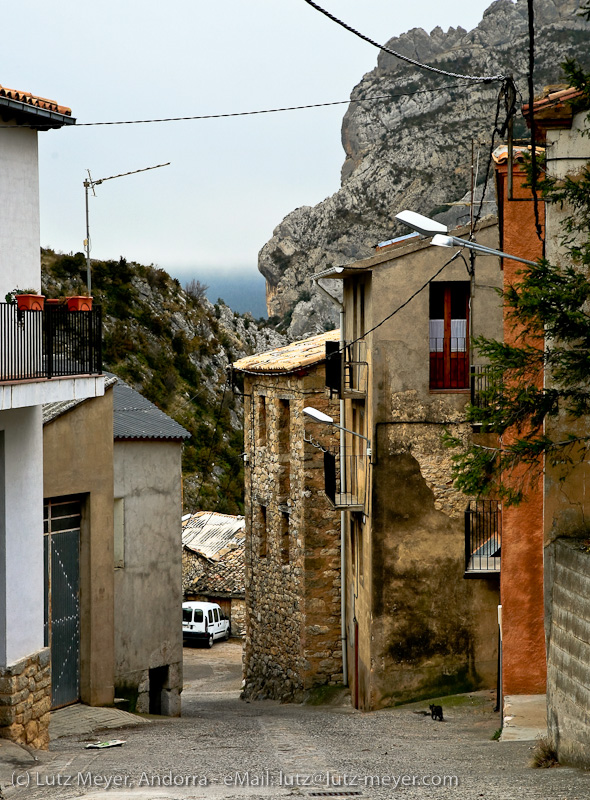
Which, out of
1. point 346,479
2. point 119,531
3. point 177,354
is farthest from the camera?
point 177,354

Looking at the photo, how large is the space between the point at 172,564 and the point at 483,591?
5.99m

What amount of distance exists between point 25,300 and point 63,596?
A: 6.02m

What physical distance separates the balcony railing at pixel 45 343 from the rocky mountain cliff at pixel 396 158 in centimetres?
6188

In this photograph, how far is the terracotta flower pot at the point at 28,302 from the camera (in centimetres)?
1209

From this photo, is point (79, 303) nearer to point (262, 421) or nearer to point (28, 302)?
point (28, 302)

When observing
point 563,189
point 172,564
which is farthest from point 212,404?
point 563,189

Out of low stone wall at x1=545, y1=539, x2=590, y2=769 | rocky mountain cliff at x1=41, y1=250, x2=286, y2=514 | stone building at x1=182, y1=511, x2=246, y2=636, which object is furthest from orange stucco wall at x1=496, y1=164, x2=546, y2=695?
rocky mountain cliff at x1=41, y1=250, x2=286, y2=514

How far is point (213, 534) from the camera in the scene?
3928cm

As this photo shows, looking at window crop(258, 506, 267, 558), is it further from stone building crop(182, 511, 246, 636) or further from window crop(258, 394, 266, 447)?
stone building crop(182, 511, 246, 636)

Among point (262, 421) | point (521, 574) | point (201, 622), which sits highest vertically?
point (262, 421)

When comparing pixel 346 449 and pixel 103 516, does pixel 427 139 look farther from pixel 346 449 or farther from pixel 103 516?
pixel 103 516

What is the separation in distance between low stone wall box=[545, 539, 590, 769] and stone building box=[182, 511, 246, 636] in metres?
26.8

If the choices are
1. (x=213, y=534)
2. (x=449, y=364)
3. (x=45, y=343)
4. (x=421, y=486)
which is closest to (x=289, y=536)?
(x=421, y=486)

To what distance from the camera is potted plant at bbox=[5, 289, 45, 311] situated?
12.1 meters
